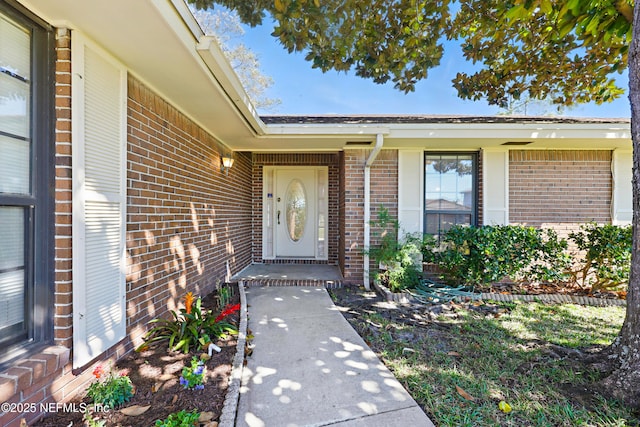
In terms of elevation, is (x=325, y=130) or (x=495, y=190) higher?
(x=325, y=130)

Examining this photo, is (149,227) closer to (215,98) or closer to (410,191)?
(215,98)

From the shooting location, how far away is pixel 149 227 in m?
2.75

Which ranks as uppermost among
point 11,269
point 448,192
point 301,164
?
point 301,164

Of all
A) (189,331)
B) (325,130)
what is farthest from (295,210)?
(189,331)

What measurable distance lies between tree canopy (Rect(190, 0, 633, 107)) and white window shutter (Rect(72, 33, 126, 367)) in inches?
85.3

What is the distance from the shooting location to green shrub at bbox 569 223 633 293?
410 cm

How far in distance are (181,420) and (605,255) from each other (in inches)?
229

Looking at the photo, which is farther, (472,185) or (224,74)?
(472,185)

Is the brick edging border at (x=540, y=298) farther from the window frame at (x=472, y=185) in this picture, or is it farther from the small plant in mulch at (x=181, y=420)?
the small plant in mulch at (x=181, y=420)

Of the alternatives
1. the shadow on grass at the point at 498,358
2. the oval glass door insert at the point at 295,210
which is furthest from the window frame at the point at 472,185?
the oval glass door insert at the point at 295,210

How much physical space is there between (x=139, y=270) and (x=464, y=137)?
465 centimetres

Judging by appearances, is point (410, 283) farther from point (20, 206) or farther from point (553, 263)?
point (20, 206)

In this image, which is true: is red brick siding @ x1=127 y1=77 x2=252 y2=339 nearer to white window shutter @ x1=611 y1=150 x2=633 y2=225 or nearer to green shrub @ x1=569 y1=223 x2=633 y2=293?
green shrub @ x1=569 y1=223 x2=633 y2=293

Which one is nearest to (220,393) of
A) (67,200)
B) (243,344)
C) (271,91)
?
(243,344)
